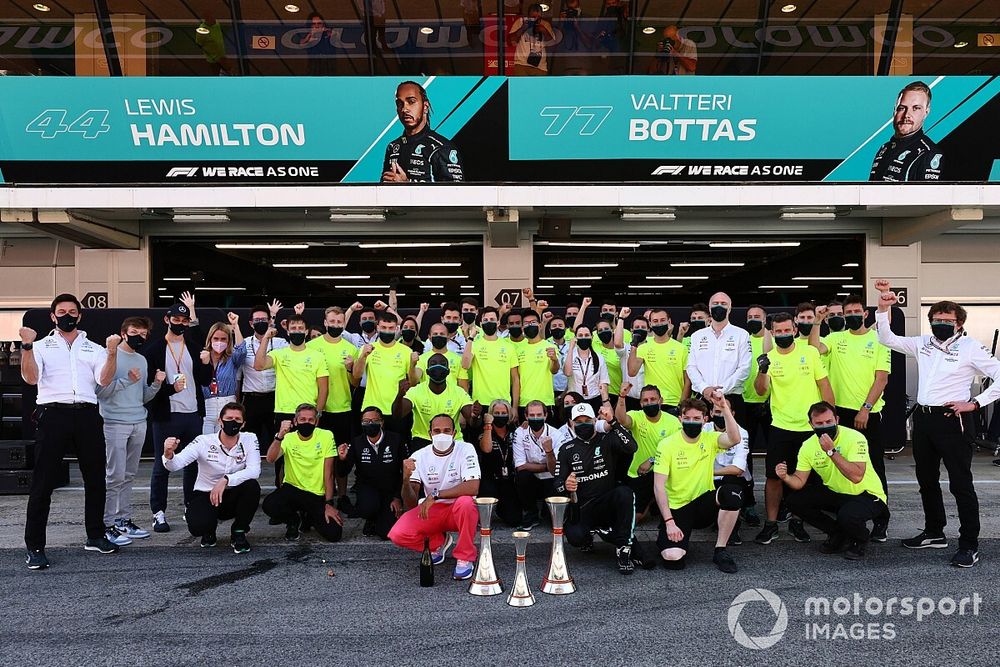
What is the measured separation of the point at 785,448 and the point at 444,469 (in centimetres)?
311

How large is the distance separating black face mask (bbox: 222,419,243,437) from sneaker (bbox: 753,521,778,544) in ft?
14.9

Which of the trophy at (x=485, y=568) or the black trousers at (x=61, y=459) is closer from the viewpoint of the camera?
the trophy at (x=485, y=568)

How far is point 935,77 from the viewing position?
12.1 meters

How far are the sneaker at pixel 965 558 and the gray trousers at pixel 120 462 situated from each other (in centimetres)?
680

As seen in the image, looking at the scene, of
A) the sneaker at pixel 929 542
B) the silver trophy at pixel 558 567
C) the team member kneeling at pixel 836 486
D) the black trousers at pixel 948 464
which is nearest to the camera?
the silver trophy at pixel 558 567

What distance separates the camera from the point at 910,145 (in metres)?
12.1

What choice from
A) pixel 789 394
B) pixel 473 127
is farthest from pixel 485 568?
pixel 473 127

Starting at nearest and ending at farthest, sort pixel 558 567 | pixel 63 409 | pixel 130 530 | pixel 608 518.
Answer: pixel 558 567 → pixel 608 518 → pixel 63 409 → pixel 130 530

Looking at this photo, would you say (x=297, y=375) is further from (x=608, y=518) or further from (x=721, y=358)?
(x=721, y=358)

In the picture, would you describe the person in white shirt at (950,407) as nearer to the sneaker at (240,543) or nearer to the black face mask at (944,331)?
the black face mask at (944,331)

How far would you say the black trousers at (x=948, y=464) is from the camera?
6.19 meters

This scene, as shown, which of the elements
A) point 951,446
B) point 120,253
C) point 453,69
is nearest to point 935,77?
point 453,69

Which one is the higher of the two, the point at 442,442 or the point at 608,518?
the point at 442,442

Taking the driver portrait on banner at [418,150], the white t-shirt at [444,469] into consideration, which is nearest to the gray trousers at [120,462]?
the white t-shirt at [444,469]
